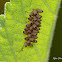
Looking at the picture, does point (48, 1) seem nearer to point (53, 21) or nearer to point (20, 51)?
point (53, 21)

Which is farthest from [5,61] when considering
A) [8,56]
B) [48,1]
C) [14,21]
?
[48,1]

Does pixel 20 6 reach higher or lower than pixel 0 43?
higher

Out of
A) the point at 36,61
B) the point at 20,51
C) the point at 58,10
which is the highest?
the point at 58,10
